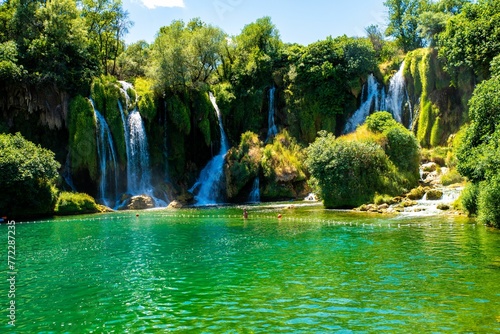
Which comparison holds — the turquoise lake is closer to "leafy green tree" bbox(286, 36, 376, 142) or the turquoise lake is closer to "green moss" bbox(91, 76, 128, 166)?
"green moss" bbox(91, 76, 128, 166)

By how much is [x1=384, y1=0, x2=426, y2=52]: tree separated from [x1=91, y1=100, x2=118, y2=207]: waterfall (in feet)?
165

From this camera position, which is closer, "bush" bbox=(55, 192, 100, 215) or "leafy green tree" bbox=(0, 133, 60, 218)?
"leafy green tree" bbox=(0, 133, 60, 218)

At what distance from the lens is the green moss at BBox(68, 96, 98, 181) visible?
161 feet

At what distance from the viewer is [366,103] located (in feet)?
196

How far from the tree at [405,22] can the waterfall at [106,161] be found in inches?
1976

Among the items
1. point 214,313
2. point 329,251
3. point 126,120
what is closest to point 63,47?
point 126,120

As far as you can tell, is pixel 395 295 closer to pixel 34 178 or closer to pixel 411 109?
pixel 34 178

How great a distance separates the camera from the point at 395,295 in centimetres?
1322

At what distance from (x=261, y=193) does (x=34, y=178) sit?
25.1 m

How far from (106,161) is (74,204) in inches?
298

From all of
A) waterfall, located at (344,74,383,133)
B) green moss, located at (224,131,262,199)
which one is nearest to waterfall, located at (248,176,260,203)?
green moss, located at (224,131,262,199)

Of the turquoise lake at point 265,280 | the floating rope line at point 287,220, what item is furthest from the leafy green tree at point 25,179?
the turquoise lake at point 265,280

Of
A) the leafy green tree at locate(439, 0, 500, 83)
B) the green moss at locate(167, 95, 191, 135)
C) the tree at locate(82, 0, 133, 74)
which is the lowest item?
the green moss at locate(167, 95, 191, 135)

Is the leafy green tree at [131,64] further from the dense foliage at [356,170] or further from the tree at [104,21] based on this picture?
the dense foliage at [356,170]
